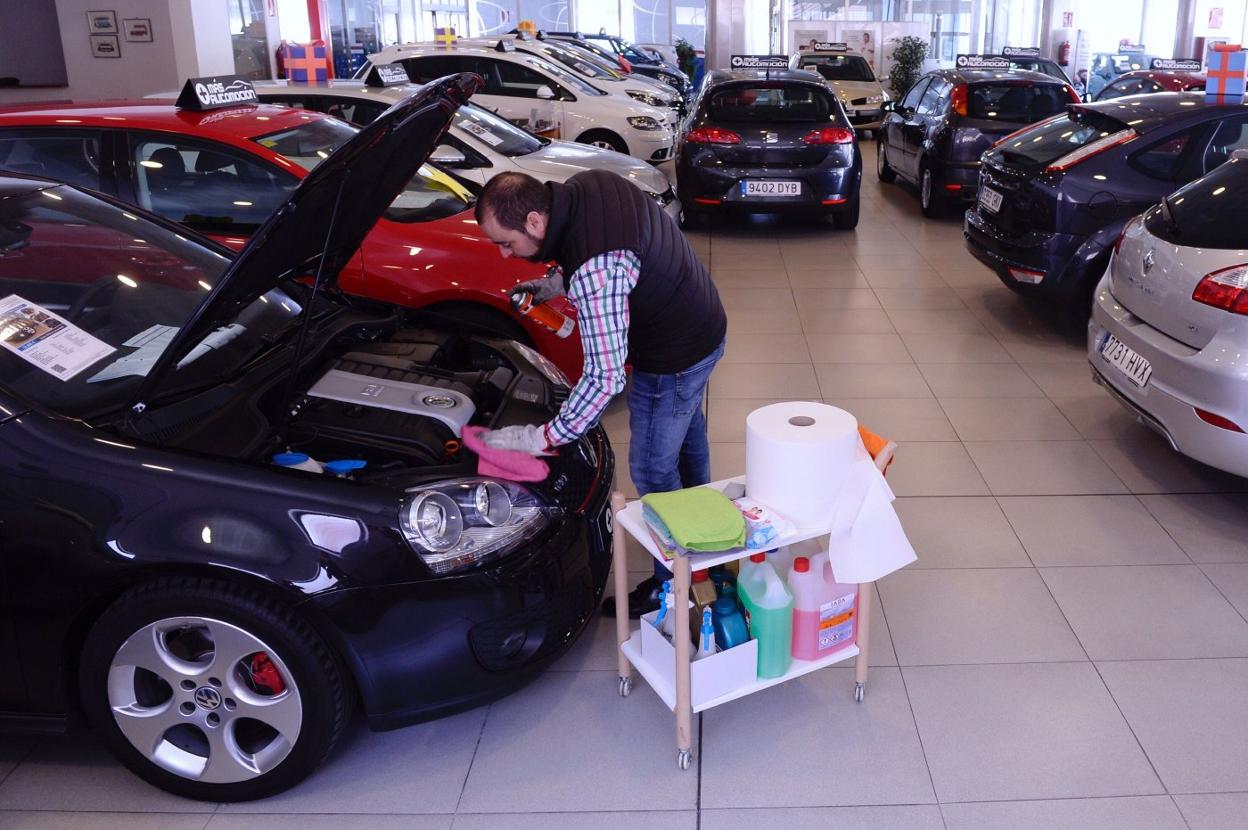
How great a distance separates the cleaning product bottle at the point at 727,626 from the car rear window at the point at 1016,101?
22.2 feet

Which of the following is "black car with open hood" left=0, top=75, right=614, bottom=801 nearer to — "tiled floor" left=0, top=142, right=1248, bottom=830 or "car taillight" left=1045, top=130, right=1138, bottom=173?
"tiled floor" left=0, top=142, right=1248, bottom=830

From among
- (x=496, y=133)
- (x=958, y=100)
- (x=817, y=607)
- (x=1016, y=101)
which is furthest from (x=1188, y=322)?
(x=1016, y=101)

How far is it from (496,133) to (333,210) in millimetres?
4079

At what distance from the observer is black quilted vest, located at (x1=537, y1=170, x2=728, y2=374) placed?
2463 mm

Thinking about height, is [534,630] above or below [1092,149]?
below

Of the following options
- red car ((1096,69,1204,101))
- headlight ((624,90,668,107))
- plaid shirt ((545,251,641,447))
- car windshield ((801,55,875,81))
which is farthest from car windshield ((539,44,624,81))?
plaid shirt ((545,251,641,447))

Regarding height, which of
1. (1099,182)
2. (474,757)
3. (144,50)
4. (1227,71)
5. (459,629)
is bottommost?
(474,757)

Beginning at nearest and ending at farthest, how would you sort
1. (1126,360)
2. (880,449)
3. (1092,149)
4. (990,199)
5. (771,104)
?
(880,449), (1126,360), (1092,149), (990,199), (771,104)

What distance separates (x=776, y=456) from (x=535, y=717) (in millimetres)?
932

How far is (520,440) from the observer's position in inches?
101

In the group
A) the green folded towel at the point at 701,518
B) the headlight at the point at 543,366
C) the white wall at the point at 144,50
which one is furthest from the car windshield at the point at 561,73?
the green folded towel at the point at 701,518

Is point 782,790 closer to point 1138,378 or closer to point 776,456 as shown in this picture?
point 776,456

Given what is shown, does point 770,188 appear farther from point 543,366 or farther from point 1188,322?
point 543,366

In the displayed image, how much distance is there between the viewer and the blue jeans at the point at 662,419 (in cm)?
285
